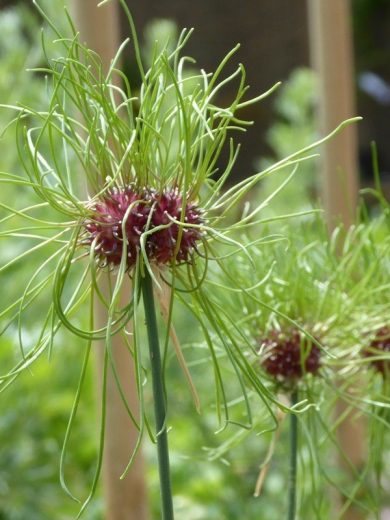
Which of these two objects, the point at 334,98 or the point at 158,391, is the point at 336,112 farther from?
the point at 158,391

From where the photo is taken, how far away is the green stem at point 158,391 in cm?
23

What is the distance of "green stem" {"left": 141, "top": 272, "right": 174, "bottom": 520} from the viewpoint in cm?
23

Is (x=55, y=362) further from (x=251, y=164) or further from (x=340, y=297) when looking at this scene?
(x=251, y=164)

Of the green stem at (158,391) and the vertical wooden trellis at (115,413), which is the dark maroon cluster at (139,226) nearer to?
the green stem at (158,391)

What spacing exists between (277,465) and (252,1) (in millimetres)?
1981

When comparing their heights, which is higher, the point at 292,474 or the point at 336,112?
the point at 336,112

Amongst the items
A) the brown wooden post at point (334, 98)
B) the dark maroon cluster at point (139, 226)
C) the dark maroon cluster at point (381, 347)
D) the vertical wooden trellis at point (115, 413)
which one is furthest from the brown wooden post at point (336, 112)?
the dark maroon cluster at point (139, 226)

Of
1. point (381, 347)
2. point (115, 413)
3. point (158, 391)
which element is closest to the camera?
point (158, 391)

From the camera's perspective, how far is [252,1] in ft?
8.54

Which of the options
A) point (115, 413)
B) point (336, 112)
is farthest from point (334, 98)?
point (115, 413)

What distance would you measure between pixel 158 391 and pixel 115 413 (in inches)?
9.7

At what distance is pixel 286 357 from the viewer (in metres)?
0.31

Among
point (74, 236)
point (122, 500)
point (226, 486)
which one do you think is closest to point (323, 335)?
point (74, 236)

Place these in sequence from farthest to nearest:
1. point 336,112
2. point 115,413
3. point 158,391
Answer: point 336,112 < point 115,413 < point 158,391
